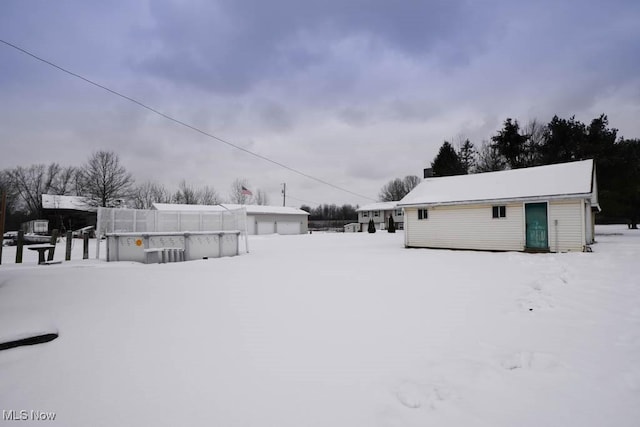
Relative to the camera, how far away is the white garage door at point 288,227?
4216cm

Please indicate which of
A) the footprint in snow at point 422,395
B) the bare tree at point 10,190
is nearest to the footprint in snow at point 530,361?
the footprint in snow at point 422,395

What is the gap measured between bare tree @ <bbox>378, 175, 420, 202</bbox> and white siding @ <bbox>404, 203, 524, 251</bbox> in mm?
56106

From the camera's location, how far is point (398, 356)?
12.6 feet

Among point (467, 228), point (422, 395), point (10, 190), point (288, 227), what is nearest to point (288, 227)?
point (288, 227)

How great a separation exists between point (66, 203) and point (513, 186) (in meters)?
51.0

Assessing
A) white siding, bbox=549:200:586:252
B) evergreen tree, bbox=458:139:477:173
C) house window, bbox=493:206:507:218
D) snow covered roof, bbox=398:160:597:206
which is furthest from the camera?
evergreen tree, bbox=458:139:477:173

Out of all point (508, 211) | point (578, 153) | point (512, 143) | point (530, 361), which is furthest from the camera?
point (512, 143)

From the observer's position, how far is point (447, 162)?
42.0 meters

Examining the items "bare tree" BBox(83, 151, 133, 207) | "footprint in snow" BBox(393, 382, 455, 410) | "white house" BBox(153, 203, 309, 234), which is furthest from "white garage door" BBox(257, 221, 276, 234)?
"footprint in snow" BBox(393, 382, 455, 410)

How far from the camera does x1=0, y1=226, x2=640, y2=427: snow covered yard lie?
2.79 m

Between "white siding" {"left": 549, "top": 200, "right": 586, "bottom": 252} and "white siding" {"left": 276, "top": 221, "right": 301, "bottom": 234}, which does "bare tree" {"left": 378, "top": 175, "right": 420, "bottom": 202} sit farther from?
"white siding" {"left": 549, "top": 200, "right": 586, "bottom": 252}

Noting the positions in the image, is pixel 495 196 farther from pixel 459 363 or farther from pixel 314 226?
pixel 314 226

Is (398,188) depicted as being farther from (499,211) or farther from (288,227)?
(499,211)

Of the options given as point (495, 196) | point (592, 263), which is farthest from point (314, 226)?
point (592, 263)
